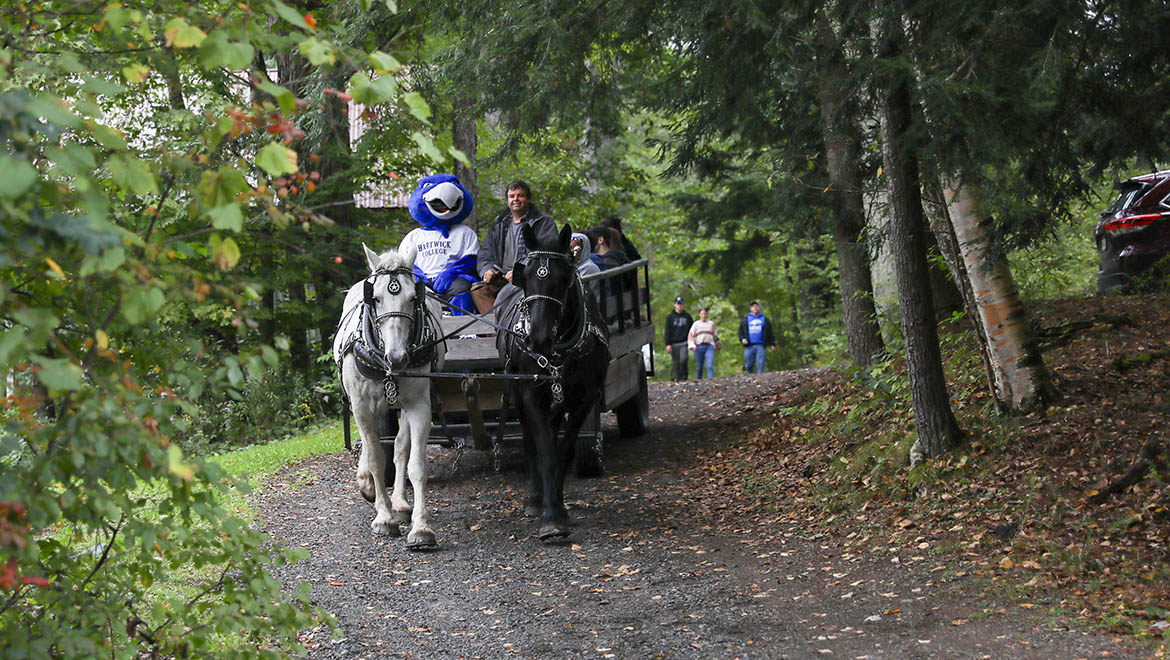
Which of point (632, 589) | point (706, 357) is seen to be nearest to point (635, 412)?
point (632, 589)

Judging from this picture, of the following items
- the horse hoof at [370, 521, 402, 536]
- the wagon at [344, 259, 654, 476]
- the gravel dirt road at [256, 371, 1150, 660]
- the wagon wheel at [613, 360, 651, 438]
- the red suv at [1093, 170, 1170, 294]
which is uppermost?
the red suv at [1093, 170, 1170, 294]

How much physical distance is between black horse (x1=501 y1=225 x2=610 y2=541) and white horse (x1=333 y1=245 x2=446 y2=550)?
77cm

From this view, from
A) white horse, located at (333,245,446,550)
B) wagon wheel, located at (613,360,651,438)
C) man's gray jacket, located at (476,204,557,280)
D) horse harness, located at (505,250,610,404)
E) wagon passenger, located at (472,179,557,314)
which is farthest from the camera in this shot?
wagon wheel, located at (613,360,651,438)

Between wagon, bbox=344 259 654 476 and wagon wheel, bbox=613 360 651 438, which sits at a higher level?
wagon, bbox=344 259 654 476

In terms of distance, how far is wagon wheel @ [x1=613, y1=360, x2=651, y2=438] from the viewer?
13578 millimetres

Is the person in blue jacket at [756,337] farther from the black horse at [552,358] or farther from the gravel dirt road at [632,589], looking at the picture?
the black horse at [552,358]

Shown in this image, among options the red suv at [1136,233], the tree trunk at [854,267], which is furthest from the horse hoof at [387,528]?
the red suv at [1136,233]

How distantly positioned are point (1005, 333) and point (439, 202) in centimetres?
516

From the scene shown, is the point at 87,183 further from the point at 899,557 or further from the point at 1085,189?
the point at 1085,189

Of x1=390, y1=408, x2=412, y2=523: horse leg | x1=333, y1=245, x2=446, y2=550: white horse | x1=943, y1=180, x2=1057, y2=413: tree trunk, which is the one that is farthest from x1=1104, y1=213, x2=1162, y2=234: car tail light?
x1=390, y1=408, x2=412, y2=523: horse leg

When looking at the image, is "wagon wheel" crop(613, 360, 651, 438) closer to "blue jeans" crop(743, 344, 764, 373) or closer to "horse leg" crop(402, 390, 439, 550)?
"horse leg" crop(402, 390, 439, 550)

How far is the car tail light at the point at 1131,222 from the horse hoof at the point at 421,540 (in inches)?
409

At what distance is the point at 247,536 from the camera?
3809mm

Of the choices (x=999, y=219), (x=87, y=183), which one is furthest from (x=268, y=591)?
(x=999, y=219)
